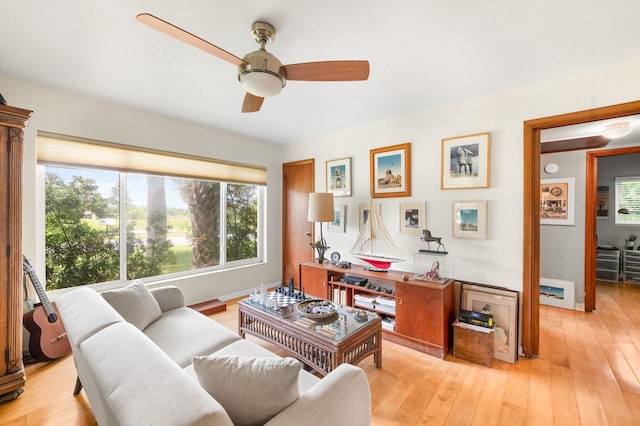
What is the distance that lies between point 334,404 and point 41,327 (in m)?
2.62

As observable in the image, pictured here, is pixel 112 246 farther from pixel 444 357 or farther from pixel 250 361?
pixel 444 357

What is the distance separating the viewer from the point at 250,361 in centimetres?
103

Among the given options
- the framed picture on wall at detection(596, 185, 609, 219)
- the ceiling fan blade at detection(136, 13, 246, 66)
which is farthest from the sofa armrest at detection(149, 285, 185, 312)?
the framed picture on wall at detection(596, 185, 609, 219)

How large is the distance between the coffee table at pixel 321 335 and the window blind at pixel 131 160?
80.4 inches

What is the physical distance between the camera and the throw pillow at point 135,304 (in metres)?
1.89

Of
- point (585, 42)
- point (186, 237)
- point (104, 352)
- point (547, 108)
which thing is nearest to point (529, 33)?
point (585, 42)

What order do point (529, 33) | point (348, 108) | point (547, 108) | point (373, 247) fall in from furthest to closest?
point (373, 247), point (348, 108), point (547, 108), point (529, 33)

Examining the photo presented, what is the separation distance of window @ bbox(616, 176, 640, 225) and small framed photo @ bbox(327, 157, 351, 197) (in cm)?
524

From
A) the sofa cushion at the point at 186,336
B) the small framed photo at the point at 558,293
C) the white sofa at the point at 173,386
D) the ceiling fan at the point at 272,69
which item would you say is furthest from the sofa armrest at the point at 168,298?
the small framed photo at the point at 558,293

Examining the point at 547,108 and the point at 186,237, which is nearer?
the point at 547,108

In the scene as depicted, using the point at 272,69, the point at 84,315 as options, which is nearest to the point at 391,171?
the point at 272,69

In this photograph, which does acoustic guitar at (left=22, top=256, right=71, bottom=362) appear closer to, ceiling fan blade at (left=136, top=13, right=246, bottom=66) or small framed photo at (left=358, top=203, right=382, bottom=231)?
ceiling fan blade at (left=136, top=13, right=246, bottom=66)

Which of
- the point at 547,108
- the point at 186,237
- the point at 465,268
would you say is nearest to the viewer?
the point at 547,108

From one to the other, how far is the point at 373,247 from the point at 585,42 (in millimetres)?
2420
